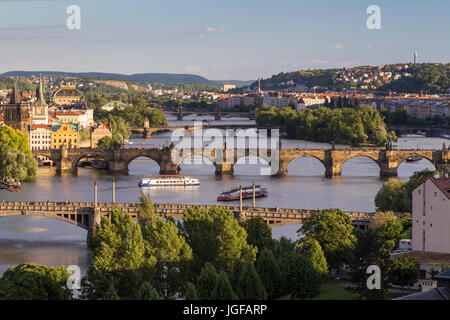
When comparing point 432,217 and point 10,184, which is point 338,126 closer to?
point 10,184

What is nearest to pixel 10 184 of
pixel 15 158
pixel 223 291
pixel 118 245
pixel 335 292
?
pixel 15 158

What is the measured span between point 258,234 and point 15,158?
2318 centimetres

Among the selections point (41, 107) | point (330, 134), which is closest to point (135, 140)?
point (41, 107)

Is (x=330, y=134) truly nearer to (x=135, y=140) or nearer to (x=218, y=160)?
(x=135, y=140)

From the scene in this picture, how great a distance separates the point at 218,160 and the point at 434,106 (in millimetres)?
47375

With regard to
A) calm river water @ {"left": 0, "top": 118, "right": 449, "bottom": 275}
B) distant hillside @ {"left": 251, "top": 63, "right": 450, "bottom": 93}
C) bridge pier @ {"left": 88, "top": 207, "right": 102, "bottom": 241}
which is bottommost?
calm river water @ {"left": 0, "top": 118, "right": 449, "bottom": 275}

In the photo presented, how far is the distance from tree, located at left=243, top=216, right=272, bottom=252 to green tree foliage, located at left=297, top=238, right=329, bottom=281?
0.78 metres

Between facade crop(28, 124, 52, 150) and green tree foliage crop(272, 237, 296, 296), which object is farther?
facade crop(28, 124, 52, 150)

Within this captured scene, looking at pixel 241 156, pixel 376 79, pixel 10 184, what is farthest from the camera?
pixel 376 79

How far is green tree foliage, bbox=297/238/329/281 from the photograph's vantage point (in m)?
19.2

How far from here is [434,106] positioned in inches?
3477

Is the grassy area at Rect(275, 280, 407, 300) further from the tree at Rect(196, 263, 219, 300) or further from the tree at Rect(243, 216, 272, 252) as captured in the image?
the tree at Rect(196, 263, 219, 300)

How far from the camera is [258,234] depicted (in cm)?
2114

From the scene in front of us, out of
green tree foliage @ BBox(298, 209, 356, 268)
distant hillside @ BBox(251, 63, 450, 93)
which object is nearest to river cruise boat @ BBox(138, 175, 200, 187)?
green tree foliage @ BBox(298, 209, 356, 268)
